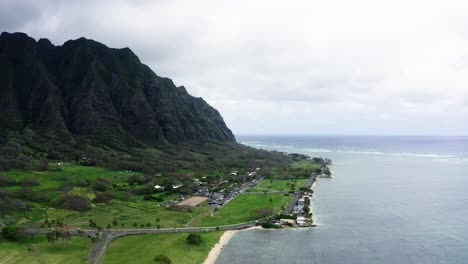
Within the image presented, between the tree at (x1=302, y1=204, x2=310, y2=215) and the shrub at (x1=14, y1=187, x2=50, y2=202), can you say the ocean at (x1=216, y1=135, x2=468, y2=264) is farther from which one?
the shrub at (x1=14, y1=187, x2=50, y2=202)

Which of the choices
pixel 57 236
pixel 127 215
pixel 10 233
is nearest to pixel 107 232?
pixel 57 236

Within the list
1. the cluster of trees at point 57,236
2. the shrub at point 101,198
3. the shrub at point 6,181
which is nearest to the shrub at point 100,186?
the shrub at point 101,198

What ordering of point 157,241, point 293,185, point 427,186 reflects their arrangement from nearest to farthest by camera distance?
point 157,241
point 293,185
point 427,186

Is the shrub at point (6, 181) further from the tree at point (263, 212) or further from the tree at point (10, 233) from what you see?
the tree at point (263, 212)

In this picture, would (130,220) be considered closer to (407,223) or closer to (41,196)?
(41,196)

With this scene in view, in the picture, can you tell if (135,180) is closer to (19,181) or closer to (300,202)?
(19,181)

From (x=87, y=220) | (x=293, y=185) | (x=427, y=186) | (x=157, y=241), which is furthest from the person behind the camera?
(x=427, y=186)

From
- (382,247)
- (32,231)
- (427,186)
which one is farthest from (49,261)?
(427,186)

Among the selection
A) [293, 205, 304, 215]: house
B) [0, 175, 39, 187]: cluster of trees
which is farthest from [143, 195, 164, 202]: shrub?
[293, 205, 304, 215]: house

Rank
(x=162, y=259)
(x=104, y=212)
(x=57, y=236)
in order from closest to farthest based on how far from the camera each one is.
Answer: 1. (x=162, y=259)
2. (x=57, y=236)
3. (x=104, y=212)
